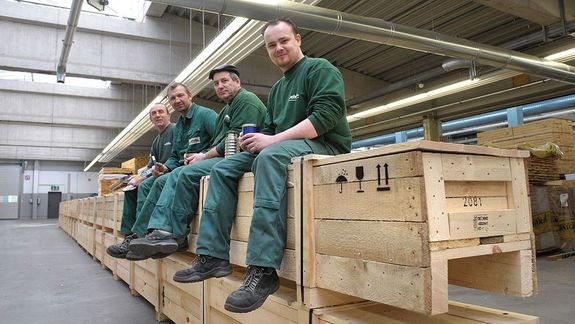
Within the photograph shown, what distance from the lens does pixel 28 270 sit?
264 inches

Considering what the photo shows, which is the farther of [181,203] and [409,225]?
[181,203]

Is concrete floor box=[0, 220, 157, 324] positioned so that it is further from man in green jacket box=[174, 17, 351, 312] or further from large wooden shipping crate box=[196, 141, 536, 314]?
large wooden shipping crate box=[196, 141, 536, 314]

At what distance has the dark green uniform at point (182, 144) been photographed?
3.71m

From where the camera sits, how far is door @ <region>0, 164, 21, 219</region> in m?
25.9

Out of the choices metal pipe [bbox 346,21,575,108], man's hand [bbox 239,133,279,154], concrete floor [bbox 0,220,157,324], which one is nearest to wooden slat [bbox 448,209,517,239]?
man's hand [bbox 239,133,279,154]

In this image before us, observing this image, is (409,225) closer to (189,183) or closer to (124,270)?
(189,183)

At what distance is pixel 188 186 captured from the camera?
10.3ft

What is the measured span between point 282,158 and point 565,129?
8041 mm

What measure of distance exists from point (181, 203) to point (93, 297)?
103 inches

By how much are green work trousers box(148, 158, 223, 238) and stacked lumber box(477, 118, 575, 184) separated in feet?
20.8

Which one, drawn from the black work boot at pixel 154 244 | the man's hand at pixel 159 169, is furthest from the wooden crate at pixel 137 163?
the black work boot at pixel 154 244

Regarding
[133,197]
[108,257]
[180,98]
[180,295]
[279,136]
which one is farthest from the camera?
[108,257]

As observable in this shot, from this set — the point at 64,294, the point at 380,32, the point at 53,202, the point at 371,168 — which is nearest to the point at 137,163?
the point at 64,294

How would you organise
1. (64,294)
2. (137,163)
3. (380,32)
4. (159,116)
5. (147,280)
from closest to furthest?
(147,280) < (159,116) < (64,294) < (380,32) < (137,163)
